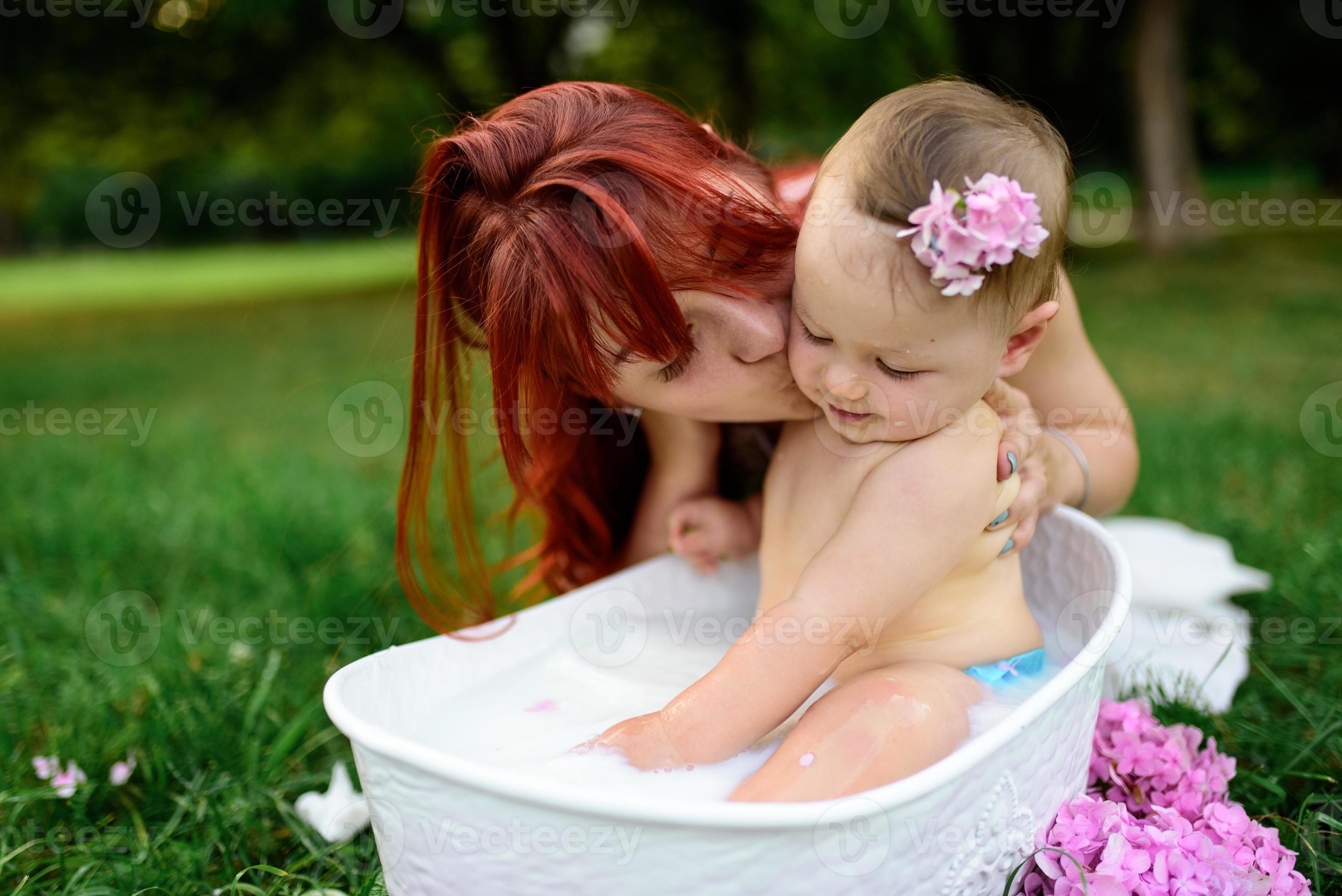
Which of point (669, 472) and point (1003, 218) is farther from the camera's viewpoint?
point (669, 472)

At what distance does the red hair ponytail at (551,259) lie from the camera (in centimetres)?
123

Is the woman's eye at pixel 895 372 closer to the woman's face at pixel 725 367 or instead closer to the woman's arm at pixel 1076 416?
the woman's face at pixel 725 367

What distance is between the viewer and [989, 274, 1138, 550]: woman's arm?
5.28 ft

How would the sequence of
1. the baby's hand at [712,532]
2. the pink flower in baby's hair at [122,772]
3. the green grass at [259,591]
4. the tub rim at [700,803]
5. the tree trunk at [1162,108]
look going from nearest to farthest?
the tub rim at [700,803], the green grass at [259,591], the pink flower in baby's hair at [122,772], the baby's hand at [712,532], the tree trunk at [1162,108]

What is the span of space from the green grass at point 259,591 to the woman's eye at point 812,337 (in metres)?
0.52

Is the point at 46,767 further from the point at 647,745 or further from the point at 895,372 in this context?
the point at 895,372

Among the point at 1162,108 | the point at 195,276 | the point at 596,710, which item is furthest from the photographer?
the point at 195,276

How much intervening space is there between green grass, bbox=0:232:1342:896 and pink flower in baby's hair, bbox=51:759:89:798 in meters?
0.02

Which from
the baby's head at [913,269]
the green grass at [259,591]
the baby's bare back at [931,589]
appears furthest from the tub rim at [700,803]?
the green grass at [259,591]

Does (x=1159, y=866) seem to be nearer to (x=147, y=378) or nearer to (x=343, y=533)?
(x=343, y=533)

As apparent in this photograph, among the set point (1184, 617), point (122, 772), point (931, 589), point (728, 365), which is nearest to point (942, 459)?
point (931, 589)

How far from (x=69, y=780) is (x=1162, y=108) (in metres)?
8.36

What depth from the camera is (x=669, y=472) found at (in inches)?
70.4

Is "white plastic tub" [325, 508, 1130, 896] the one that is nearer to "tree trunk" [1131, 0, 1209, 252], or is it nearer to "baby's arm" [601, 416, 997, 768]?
"baby's arm" [601, 416, 997, 768]
